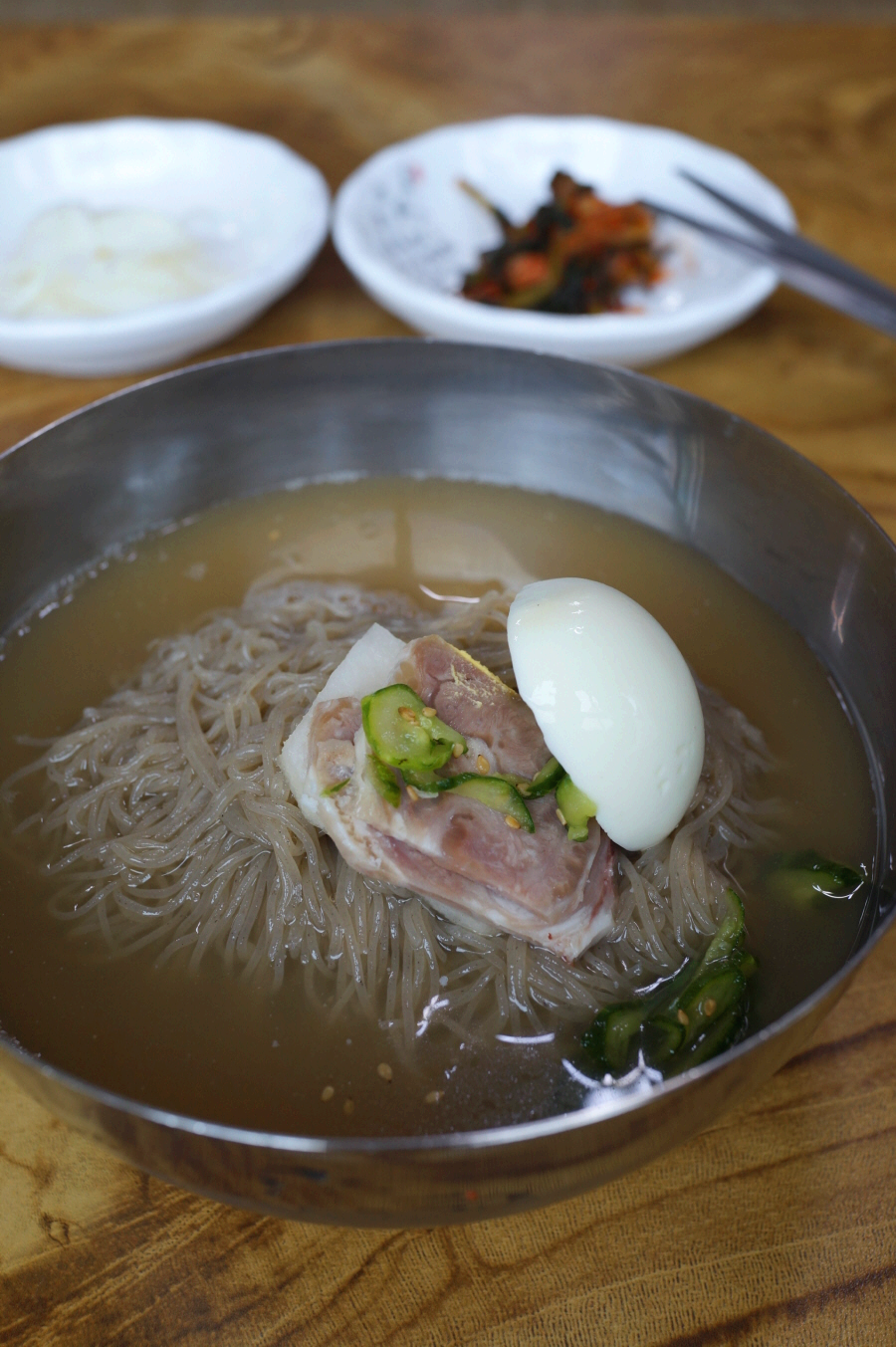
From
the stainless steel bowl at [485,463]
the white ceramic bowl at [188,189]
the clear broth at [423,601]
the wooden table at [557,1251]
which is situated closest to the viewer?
the wooden table at [557,1251]

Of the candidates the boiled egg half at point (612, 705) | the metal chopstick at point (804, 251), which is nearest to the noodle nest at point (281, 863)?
the boiled egg half at point (612, 705)

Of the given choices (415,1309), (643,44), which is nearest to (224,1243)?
(415,1309)

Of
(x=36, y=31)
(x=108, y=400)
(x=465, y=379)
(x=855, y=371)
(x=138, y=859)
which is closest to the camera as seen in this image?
(x=138, y=859)

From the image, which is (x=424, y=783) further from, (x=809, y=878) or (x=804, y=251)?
(x=804, y=251)

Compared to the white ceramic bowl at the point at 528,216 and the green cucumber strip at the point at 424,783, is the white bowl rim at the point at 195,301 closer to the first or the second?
the white ceramic bowl at the point at 528,216

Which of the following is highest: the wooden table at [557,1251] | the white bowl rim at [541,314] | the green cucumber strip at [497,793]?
the white bowl rim at [541,314]

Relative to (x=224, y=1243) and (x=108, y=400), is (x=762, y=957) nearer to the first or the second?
(x=224, y=1243)
